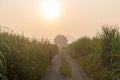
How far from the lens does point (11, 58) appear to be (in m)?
9.45

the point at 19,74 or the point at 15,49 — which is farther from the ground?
the point at 15,49

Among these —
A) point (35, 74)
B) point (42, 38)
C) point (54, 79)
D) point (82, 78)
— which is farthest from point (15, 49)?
point (42, 38)

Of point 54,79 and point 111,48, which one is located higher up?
point 111,48

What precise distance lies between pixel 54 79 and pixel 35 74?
4.20 ft

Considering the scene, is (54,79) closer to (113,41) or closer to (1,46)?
(113,41)

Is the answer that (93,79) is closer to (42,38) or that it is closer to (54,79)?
(54,79)

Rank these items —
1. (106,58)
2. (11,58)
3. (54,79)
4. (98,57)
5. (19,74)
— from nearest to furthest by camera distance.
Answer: (11,58), (19,74), (54,79), (106,58), (98,57)

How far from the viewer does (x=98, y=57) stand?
52.1 ft

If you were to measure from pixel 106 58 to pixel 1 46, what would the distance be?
752 cm

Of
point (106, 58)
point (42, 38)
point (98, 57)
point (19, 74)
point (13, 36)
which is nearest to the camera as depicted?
point (19, 74)

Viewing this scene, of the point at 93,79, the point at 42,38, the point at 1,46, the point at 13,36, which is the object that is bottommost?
the point at 93,79

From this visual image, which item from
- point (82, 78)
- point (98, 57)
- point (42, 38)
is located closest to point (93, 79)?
point (82, 78)

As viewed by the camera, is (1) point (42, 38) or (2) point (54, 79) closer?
(2) point (54, 79)

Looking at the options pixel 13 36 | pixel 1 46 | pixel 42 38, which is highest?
pixel 42 38
